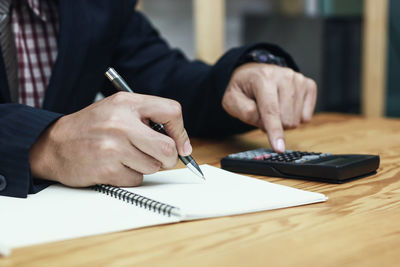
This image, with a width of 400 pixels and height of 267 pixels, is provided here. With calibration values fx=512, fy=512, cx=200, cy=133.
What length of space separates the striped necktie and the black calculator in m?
0.53

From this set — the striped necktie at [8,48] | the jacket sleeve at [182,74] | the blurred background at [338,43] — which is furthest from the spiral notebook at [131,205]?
the blurred background at [338,43]

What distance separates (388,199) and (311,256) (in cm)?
21

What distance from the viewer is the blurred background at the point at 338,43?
220 cm

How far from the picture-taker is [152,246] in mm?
416

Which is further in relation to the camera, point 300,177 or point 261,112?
point 261,112

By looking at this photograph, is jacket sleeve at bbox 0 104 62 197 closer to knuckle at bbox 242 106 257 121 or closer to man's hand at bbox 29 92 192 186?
man's hand at bbox 29 92 192 186

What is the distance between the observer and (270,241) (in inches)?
16.8

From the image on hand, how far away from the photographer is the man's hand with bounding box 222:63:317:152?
84cm

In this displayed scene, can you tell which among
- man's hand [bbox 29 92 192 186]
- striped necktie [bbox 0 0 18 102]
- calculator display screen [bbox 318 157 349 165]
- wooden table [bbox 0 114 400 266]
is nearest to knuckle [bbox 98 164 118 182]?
man's hand [bbox 29 92 192 186]

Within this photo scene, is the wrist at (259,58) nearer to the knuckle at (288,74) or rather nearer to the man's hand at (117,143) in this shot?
the knuckle at (288,74)

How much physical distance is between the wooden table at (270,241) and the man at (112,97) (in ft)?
0.51

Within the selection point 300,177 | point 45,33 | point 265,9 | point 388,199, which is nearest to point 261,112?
point 300,177

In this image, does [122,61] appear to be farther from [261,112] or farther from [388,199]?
[388,199]

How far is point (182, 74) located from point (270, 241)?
75cm
